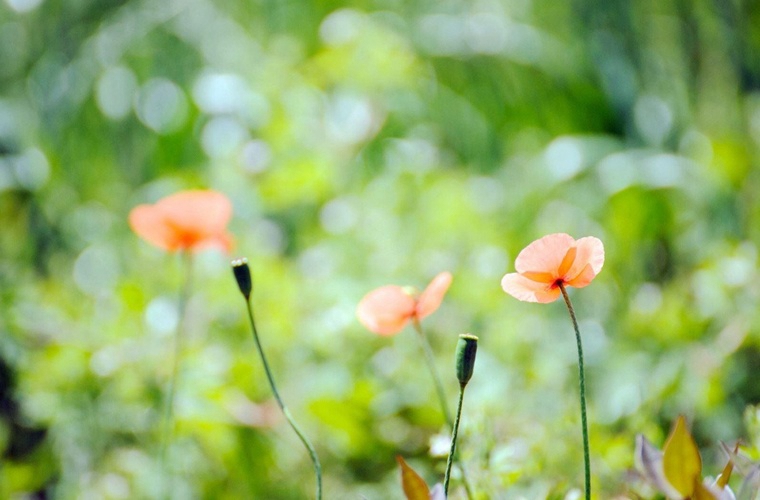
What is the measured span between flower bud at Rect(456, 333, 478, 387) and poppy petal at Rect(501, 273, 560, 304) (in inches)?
1.8

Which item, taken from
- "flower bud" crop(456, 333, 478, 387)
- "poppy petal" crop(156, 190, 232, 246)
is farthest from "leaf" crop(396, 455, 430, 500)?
"poppy petal" crop(156, 190, 232, 246)

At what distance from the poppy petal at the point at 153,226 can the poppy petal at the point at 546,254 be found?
0.41 metres

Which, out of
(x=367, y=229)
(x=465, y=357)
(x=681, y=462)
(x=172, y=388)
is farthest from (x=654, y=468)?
(x=367, y=229)

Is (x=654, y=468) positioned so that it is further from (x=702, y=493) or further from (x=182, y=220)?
(x=182, y=220)

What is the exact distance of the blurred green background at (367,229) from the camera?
0.95 metres

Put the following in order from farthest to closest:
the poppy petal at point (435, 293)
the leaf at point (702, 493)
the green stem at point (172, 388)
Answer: the green stem at point (172, 388), the poppy petal at point (435, 293), the leaf at point (702, 493)

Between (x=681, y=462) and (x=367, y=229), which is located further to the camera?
(x=367, y=229)

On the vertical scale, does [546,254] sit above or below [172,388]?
above

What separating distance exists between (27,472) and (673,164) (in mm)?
1257

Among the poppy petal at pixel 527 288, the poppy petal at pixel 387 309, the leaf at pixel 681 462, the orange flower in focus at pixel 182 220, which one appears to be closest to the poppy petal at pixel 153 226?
the orange flower in focus at pixel 182 220

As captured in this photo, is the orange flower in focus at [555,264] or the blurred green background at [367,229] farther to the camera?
the blurred green background at [367,229]

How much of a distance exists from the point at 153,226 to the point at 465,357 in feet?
1.35

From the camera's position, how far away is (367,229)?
1.23 m

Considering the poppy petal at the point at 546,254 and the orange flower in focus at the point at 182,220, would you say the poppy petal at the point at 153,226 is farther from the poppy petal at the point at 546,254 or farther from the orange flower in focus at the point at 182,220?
the poppy petal at the point at 546,254
